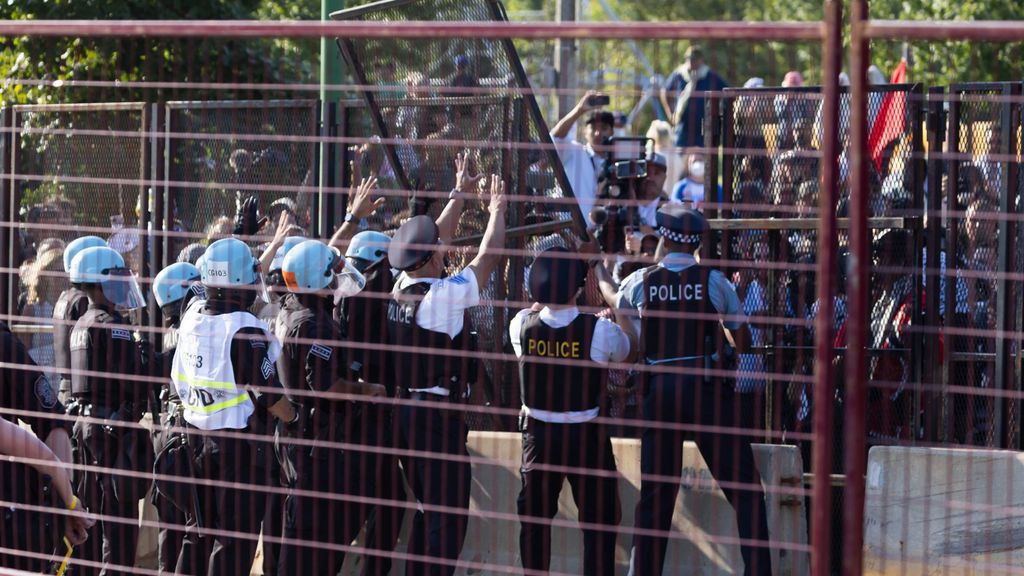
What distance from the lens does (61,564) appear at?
5.85m

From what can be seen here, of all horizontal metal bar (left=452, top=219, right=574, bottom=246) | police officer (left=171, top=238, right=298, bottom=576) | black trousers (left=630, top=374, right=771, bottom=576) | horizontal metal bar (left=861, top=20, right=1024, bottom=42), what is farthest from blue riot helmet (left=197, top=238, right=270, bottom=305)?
horizontal metal bar (left=861, top=20, right=1024, bottom=42)

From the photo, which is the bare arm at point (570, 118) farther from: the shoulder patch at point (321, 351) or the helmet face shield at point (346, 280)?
the shoulder patch at point (321, 351)

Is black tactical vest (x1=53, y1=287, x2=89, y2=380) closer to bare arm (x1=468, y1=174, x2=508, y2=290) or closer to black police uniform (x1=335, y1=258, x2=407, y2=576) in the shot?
black police uniform (x1=335, y1=258, x2=407, y2=576)

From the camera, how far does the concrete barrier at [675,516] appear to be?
6.31 meters

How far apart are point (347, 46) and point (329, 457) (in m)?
2.23

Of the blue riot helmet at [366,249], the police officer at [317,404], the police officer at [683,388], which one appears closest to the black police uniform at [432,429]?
the police officer at [317,404]

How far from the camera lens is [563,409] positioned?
6281mm

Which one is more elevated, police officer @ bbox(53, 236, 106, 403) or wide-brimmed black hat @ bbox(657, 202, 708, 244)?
wide-brimmed black hat @ bbox(657, 202, 708, 244)

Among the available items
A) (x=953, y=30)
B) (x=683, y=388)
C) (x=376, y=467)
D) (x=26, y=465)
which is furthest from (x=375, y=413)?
(x=953, y=30)

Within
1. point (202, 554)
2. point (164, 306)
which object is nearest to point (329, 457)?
point (202, 554)

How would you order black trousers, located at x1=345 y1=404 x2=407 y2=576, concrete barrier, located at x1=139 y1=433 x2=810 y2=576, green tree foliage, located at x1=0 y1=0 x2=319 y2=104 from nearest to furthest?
black trousers, located at x1=345 y1=404 x2=407 y2=576
concrete barrier, located at x1=139 y1=433 x2=810 y2=576
green tree foliage, located at x1=0 y1=0 x2=319 y2=104

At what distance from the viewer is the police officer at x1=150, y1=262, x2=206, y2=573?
638 centimetres

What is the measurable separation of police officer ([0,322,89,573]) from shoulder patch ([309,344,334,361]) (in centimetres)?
114

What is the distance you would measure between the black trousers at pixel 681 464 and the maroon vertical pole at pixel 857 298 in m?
2.35
